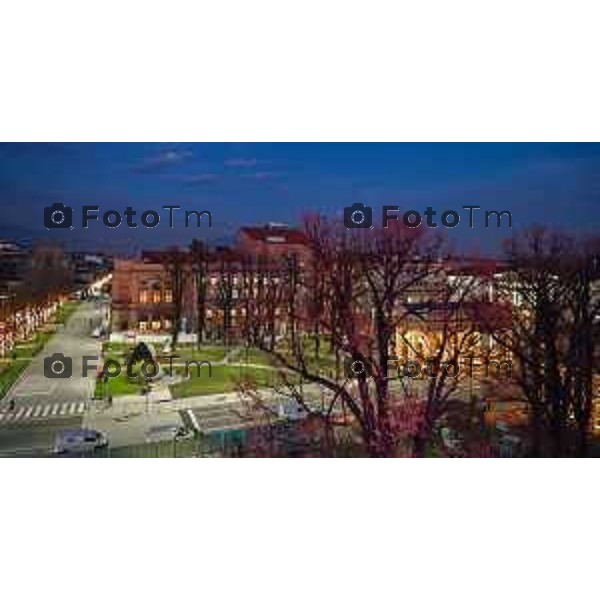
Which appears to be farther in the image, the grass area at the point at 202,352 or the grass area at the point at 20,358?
the grass area at the point at 202,352

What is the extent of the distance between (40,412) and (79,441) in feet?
0.60

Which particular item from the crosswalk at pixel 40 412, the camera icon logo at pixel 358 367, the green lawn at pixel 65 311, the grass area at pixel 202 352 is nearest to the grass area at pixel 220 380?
the grass area at pixel 202 352

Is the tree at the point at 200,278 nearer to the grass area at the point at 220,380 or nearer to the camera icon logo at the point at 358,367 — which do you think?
the grass area at the point at 220,380

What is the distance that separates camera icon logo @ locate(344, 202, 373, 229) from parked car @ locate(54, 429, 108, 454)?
1249 mm

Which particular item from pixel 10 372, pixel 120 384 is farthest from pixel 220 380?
pixel 10 372

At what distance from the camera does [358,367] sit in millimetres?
2998

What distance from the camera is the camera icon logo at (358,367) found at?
3.00 m

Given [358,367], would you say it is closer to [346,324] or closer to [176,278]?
[346,324]

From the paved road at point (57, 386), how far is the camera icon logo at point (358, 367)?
0.98 meters

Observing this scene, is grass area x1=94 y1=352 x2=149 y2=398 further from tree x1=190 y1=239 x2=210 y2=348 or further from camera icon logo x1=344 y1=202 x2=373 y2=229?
camera icon logo x1=344 y1=202 x2=373 y2=229

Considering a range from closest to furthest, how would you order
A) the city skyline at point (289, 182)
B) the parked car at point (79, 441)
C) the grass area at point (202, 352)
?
the city skyline at point (289, 182)
the parked car at point (79, 441)
the grass area at point (202, 352)

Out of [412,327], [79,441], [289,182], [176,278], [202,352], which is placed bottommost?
[79,441]
